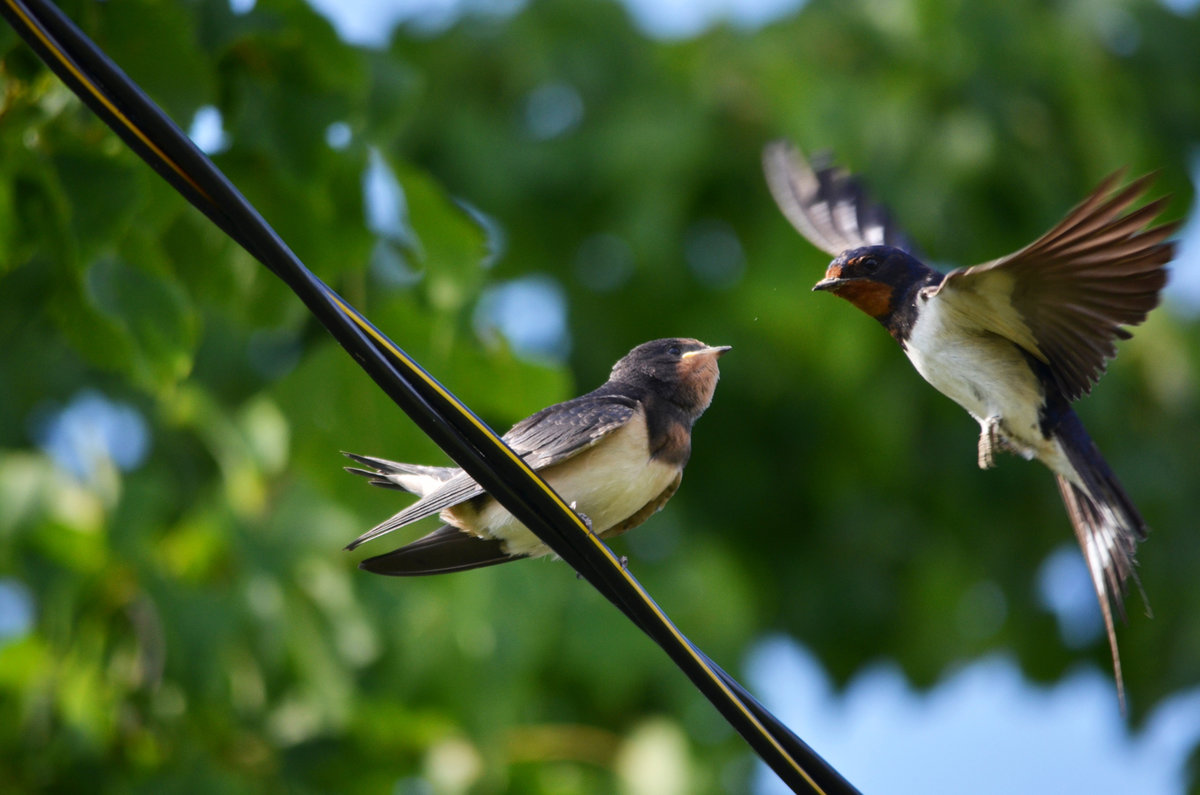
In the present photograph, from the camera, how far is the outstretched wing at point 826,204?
354cm

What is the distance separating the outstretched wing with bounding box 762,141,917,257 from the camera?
3.54m

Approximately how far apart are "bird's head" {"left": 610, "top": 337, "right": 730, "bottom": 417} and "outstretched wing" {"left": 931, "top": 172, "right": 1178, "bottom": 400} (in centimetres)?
50

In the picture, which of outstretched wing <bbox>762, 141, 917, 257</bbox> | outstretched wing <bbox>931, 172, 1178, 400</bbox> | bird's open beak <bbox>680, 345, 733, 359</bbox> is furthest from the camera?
outstretched wing <bbox>762, 141, 917, 257</bbox>

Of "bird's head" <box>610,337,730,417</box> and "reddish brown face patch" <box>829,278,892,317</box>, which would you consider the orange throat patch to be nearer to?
"reddish brown face patch" <box>829,278,892,317</box>

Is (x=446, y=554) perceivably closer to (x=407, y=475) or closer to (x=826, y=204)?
(x=407, y=475)

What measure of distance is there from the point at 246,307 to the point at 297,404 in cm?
51

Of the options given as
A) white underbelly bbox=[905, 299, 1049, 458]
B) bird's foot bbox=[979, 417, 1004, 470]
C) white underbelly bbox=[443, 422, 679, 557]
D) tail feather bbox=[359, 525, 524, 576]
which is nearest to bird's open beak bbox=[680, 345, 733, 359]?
white underbelly bbox=[443, 422, 679, 557]

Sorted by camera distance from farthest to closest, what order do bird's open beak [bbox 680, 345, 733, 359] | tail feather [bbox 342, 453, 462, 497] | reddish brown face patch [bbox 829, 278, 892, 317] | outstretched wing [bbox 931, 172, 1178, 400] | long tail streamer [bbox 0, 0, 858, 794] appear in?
tail feather [bbox 342, 453, 462, 497] → reddish brown face patch [bbox 829, 278, 892, 317] → bird's open beak [bbox 680, 345, 733, 359] → outstretched wing [bbox 931, 172, 1178, 400] → long tail streamer [bbox 0, 0, 858, 794]

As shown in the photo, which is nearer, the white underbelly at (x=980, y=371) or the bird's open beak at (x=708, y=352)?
the bird's open beak at (x=708, y=352)

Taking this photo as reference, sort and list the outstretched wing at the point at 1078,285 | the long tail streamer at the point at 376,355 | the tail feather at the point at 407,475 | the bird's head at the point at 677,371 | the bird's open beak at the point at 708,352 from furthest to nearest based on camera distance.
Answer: the tail feather at the point at 407,475 < the bird's head at the point at 677,371 < the bird's open beak at the point at 708,352 < the outstretched wing at the point at 1078,285 < the long tail streamer at the point at 376,355

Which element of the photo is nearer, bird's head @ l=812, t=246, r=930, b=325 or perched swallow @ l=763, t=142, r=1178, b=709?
perched swallow @ l=763, t=142, r=1178, b=709

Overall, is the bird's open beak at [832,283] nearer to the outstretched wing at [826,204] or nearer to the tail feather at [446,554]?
the outstretched wing at [826,204]

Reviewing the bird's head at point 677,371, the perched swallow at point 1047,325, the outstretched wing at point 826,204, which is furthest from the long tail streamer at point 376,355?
the outstretched wing at point 826,204

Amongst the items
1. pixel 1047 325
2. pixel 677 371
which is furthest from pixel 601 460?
pixel 1047 325
